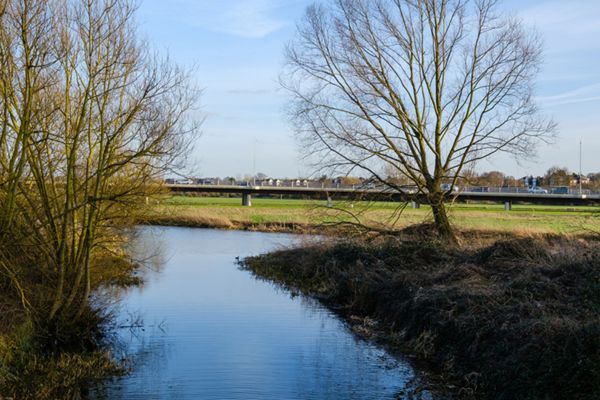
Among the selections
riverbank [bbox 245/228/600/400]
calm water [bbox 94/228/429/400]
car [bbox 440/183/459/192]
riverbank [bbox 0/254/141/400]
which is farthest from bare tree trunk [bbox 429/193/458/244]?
riverbank [bbox 0/254/141/400]

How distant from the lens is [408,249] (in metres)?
23.4

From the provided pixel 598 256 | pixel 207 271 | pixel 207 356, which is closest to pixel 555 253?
pixel 598 256

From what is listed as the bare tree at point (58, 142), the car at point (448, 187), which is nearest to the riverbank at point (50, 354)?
the bare tree at point (58, 142)

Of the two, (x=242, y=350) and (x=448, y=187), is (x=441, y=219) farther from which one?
(x=242, y=350)

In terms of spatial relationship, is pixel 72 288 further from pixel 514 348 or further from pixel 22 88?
pixel 514 348

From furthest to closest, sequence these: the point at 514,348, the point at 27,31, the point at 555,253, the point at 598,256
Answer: the point at 555,253, the point at 598,256, the point at 27,31, the point at 514,348

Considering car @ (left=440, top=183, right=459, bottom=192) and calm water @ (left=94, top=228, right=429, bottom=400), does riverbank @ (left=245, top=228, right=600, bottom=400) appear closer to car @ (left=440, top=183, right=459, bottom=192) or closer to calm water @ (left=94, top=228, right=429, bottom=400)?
calm water @ (left=94, top=228, right=429, bottom=400)

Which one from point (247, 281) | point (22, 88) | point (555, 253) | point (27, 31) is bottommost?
point (247, 281)

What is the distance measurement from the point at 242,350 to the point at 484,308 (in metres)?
5.53

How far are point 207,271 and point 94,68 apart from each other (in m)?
16.9

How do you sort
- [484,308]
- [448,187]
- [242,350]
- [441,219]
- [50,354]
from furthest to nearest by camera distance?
[448,187] → [441,219] → [242,350] → [484,308] → [50,354]

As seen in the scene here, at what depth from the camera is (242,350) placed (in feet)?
49.5

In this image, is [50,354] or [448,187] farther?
[448,187]

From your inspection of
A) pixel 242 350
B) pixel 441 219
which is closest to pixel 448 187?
pixel 441 219
